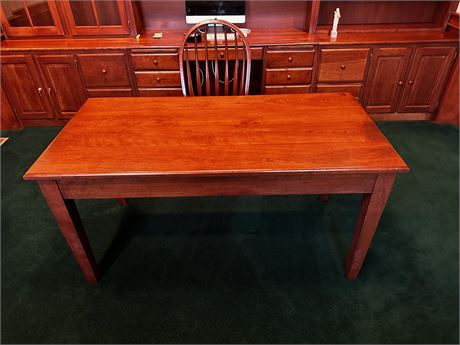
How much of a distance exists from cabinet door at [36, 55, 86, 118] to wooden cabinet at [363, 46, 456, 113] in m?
2.55

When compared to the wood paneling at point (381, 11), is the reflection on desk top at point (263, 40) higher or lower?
lower

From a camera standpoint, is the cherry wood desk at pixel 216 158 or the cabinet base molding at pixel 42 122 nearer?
the cherry wood desk at pixel 216 158

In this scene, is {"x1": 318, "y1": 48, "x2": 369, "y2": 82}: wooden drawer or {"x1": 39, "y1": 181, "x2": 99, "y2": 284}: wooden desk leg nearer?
{"x1": 39, "y1": 181, "x2": 99, "y2": 284}: wooden desk leg

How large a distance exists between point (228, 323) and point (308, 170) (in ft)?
2.52

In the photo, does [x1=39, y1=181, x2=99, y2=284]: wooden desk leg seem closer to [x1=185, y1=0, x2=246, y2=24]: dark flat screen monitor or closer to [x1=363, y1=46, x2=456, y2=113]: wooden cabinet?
[x1=185, y1=0, x2=246, y2=24]: dark flat screen monitor

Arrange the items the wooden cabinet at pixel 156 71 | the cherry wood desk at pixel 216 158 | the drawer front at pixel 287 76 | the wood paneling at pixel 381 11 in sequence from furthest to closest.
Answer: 1. the wood paneling at pixel 381 11
2. the drawer front at pixel 287 76
3. the wooden cabinet at pixel 156 71
4. the cherry wood desk at pixel 216 158

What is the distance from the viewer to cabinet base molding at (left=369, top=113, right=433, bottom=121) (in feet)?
9.39

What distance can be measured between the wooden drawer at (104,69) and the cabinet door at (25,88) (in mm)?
425

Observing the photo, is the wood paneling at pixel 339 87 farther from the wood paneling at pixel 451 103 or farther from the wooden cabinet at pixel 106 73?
the wooden cabinet at pixel 106 73

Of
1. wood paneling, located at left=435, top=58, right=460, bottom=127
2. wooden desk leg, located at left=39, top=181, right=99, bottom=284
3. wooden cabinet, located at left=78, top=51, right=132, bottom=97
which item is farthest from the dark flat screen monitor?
wooden desk leg, located at left=39, top=181, right=99, bottom=284

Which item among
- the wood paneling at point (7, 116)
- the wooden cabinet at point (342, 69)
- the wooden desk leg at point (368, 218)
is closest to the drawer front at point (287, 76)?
the wooden cabinet at point (342, 69)

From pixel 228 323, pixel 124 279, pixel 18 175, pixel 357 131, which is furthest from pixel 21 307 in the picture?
pixel 357 131

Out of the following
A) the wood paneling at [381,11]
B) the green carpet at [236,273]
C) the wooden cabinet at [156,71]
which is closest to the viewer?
the green carpet at [236,273]

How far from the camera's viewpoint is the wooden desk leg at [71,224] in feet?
3.78
